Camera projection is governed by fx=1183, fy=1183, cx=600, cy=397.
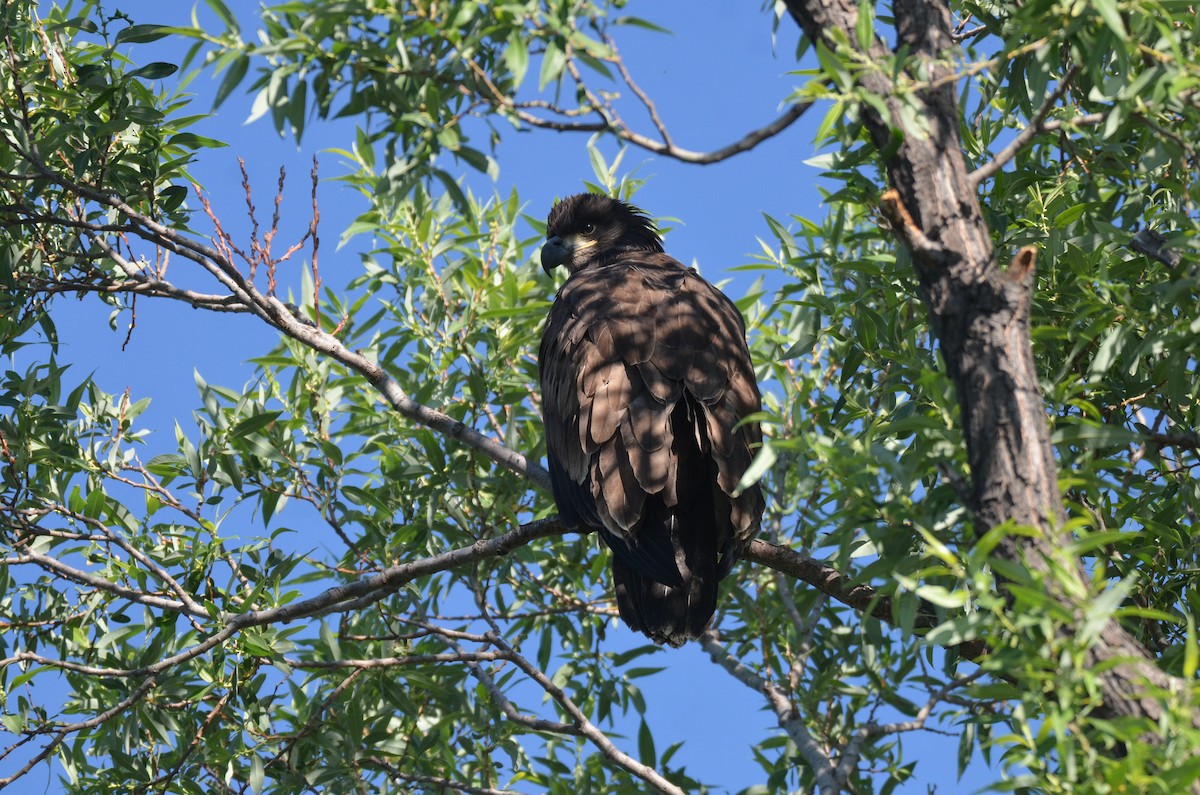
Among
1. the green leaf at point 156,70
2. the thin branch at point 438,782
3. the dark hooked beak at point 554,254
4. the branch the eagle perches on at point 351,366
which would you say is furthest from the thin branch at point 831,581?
A: the dark hooked beak at point 554,254

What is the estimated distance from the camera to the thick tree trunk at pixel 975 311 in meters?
2.11

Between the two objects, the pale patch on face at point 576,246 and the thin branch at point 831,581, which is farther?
the pale patch on face at point 576,246

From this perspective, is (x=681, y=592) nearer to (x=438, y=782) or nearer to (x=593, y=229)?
(x=438, y=782)

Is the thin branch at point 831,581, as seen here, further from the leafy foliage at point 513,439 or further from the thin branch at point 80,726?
the thin branch at point 80,726

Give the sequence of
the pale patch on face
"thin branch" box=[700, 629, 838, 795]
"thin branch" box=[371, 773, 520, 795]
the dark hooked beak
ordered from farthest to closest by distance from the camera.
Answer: the pale patch on face, the dark hooked beak, "thin branch" box=[700, 629, 838, 795], "thin branch" box=[371, 773, 520, 795]

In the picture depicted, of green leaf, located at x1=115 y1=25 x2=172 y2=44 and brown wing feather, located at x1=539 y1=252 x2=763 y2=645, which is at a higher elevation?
green leaf, located at x1=115 y1=25 x2=172 y2=44

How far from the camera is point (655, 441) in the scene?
392 cm

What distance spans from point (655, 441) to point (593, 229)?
275 cm

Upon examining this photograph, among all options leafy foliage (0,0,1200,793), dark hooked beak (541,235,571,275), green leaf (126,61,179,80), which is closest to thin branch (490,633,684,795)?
leafy foliage (0,0,1200,793)

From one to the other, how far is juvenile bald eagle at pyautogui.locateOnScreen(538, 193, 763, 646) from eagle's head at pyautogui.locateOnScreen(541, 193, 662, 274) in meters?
1.72

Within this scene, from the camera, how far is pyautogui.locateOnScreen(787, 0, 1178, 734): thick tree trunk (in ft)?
6.92

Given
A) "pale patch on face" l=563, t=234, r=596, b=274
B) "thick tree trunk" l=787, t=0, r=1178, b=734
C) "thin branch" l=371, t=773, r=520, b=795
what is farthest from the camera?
"pale patch on face" l=563, t=234, r=596, b=274

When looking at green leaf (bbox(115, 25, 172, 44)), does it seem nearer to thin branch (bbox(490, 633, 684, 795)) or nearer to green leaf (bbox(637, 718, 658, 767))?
thin branch (bbox(490, 633, 684, 795))

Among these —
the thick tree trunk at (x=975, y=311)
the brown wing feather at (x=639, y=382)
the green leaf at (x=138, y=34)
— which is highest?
the green leaf at (x=138, y=34)
